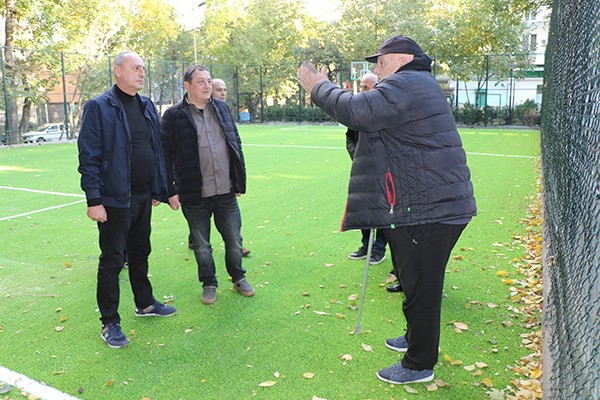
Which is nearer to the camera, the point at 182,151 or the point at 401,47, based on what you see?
the point at 401,47

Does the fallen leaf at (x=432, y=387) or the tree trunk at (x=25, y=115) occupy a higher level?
the tree trunk at (x=25, y=115)

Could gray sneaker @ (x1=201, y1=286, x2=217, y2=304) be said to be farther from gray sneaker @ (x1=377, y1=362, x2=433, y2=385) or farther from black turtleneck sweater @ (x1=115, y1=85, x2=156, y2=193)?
gray sneaker @ (x1=377, y1=362, x2=433, y2=385)

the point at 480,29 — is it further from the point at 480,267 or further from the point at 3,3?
the point at 480,267

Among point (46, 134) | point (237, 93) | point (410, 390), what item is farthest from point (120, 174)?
point (237, 93)

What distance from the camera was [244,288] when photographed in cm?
525

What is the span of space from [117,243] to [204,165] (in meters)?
1.13

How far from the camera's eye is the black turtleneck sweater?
13.9ft

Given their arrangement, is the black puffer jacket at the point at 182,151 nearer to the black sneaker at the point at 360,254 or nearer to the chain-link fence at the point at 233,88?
the black sneaker at the point at 360,254

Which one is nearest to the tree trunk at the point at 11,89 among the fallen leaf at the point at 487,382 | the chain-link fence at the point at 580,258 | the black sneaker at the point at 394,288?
the black sneaker at the point at 394,288

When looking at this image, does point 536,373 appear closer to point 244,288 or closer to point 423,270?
point 423,270

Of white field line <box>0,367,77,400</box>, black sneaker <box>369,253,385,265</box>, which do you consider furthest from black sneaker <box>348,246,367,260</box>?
white field line <box>0,367,77,400</box>

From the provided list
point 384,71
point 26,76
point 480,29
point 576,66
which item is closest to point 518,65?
point 480,29

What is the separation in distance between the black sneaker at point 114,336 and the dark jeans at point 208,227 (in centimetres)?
103

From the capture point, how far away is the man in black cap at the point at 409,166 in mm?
3045
